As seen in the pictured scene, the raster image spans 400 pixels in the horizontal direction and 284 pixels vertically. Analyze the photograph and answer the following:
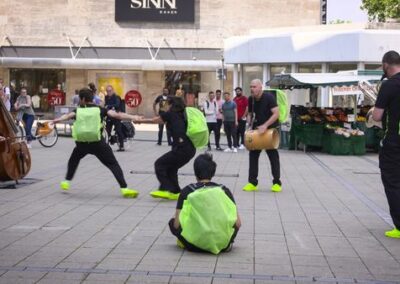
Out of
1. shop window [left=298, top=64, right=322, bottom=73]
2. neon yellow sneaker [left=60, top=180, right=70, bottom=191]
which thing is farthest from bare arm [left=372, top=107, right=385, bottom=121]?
shop window [left=298, top=64, right=322, bottom=73]

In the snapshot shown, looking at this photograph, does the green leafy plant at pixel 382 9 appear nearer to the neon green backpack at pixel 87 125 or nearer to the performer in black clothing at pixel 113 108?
the performer in black clothing at pixel 113 108

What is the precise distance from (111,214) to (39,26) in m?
29.0

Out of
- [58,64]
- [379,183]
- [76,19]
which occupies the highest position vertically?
[76,19]

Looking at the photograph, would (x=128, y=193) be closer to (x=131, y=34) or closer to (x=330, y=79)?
(x=330, y=79)

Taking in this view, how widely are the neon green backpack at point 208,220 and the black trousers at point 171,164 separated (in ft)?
10.5

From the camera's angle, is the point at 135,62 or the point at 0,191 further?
the point at 135,62

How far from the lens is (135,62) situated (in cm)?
3456

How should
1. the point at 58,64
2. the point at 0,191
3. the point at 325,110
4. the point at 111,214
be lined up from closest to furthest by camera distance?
1. the point at 111,214
2. the point at 0,191
3. the point at 325,110
4. the point at 58,64

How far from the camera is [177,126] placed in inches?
368

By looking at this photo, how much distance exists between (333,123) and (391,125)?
12.1m

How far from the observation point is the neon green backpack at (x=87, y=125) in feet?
31.2

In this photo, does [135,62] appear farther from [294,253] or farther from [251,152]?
[294,253]

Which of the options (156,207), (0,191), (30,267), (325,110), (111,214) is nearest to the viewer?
(30,267)

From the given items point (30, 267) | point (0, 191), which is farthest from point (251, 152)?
point (30, 267)
